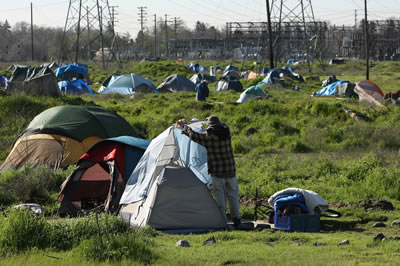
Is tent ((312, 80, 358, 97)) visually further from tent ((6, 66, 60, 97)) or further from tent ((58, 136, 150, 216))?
tent ((58, 136, 150, 216))

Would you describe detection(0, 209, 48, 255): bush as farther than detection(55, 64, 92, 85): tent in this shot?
No

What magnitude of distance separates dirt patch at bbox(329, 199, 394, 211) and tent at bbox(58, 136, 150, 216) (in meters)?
3.93

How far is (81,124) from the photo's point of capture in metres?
17.0

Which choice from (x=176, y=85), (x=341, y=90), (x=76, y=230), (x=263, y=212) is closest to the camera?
(x=76, y=230)

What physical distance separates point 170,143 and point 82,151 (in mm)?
5116

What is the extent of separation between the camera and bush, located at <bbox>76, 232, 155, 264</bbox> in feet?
24.7

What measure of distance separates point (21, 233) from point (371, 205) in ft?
21.8

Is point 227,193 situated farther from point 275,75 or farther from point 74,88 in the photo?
point 275,75

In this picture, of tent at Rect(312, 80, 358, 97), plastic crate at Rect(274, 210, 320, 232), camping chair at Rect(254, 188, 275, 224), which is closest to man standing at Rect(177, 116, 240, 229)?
camping chair at Rect(254, 188, 275, 224)

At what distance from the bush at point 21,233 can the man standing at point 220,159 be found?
10.8 feet

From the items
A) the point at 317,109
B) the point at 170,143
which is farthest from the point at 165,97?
the point at 170,143

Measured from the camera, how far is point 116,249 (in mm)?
7664

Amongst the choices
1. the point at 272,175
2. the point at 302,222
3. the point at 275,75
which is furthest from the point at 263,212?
the point at 275,75

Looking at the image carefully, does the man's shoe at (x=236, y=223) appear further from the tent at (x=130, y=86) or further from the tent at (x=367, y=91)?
the tent at (x=130, y=86)
